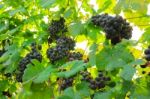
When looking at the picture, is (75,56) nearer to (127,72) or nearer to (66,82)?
(66,82)

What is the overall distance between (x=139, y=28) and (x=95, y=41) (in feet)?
0.92

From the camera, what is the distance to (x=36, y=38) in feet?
10.3

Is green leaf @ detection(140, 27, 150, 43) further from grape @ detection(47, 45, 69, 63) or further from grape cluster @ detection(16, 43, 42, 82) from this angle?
grape cluster @ detection(16, 43, 42, 82)

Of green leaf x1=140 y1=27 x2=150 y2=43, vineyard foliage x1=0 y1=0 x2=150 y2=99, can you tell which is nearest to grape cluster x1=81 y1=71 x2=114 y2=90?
vineyard foliage x1=0 y1=0 x2=150 y2=99

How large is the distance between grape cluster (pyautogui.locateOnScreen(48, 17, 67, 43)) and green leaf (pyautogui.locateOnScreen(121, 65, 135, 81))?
0.77 metres

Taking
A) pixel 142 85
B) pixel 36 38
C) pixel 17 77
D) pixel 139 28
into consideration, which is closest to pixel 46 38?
pixel 36 38

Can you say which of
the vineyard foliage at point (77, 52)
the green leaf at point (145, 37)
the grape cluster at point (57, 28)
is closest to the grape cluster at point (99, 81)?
the vineyard foliage at point (77, 52)

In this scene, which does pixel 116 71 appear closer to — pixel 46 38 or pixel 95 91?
pixel 95 91

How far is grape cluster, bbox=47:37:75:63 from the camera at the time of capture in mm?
2830

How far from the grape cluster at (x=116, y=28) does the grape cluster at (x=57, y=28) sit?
18.7 inches

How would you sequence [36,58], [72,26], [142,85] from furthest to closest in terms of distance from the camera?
[36,58] → [72,26] → [142,85]

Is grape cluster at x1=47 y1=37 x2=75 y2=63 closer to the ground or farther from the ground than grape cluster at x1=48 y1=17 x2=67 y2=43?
closer to the ground

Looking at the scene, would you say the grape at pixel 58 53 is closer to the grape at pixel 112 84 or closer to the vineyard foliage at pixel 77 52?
the vineyard foliage at pixel 77 52

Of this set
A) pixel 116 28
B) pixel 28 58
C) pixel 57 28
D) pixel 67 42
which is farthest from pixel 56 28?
pixel 116 28
